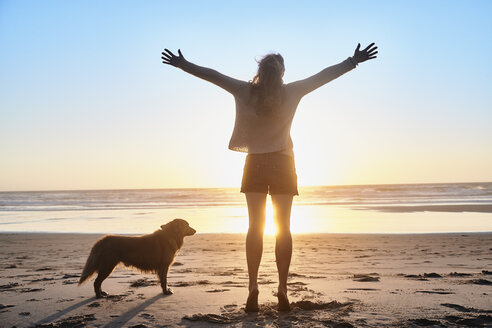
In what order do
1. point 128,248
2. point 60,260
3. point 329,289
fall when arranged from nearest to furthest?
point 329,289 < point 128,248 < point 60,260

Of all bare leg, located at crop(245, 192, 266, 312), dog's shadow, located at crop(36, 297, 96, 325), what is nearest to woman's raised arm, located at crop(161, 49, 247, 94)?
bare leg, located at crop(245, 192, 266, 312)

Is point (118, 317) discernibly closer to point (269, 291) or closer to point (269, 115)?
point (269, 291)

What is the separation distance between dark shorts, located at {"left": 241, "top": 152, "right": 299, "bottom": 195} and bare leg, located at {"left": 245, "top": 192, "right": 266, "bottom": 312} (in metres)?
0.08

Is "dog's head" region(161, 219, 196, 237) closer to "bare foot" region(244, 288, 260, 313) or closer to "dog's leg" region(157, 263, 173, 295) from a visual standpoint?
"dog's leg" region(157, 263, 173, 295)

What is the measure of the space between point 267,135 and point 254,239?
814 mm

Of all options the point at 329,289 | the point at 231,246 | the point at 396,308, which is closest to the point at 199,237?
the point at 231,246

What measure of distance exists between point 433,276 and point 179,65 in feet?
12.9

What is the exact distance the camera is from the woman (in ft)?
11.0

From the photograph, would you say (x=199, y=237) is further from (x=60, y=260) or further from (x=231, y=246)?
(x=60, y=260)

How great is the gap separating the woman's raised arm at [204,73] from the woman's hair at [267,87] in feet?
0.51

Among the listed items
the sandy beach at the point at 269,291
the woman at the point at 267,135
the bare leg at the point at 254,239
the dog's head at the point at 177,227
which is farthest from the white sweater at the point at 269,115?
the dog's head at the point at 177,227

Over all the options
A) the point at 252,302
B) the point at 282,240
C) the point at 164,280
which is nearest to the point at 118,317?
the point at 252,302

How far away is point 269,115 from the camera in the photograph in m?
3.38

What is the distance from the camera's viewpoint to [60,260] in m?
7.55
